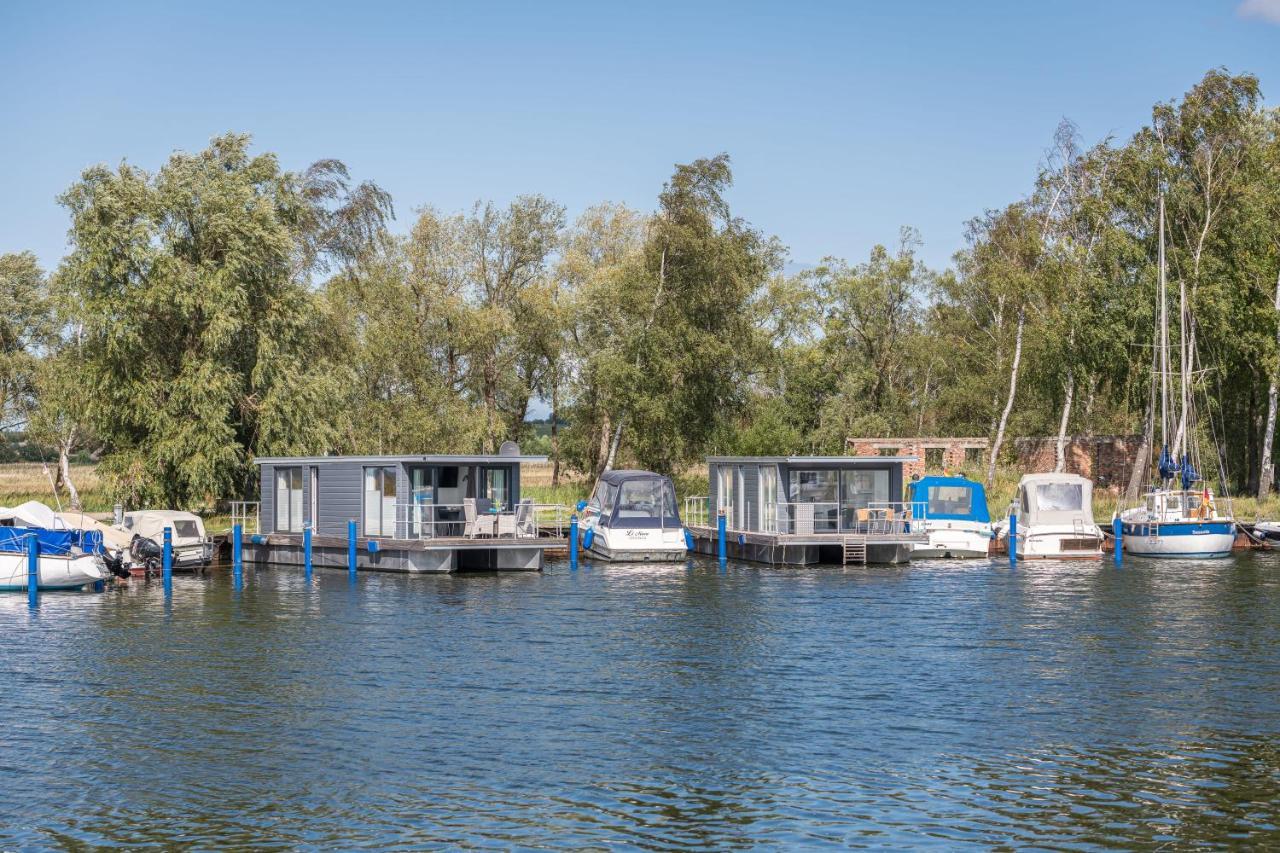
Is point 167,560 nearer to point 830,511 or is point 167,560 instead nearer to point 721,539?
point 721,539

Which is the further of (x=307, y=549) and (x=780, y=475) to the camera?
(x=780, y=475)

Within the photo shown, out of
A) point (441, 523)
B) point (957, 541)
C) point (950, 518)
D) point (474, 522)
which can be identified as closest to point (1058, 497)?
point (950, 518)

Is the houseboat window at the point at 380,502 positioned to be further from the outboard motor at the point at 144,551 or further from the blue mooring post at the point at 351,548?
the outboard motor at the point at 144,551

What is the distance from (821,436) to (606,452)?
46.3 ft

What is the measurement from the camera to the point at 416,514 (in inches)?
1921

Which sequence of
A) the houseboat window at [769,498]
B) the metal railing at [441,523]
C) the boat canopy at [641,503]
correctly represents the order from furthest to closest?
the boat canopy at [641,503] → the houseboat window at [769,498] → the metal railing at [441,523]

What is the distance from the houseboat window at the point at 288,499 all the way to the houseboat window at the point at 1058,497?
2700 cm

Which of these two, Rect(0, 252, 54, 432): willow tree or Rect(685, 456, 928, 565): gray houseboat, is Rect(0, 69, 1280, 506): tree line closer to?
Rect(0, 252, 54, 432): willow tree

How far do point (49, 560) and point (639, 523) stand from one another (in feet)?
63.7

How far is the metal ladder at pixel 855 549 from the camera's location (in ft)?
165

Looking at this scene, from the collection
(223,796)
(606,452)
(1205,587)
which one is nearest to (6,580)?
(223,796)

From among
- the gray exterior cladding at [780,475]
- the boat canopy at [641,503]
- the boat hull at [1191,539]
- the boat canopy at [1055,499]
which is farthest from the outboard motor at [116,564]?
the boat hull at [1191,539]

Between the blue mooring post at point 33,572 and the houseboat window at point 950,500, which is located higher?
the houseboat window at point 950,500

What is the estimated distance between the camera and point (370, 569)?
162 ft
